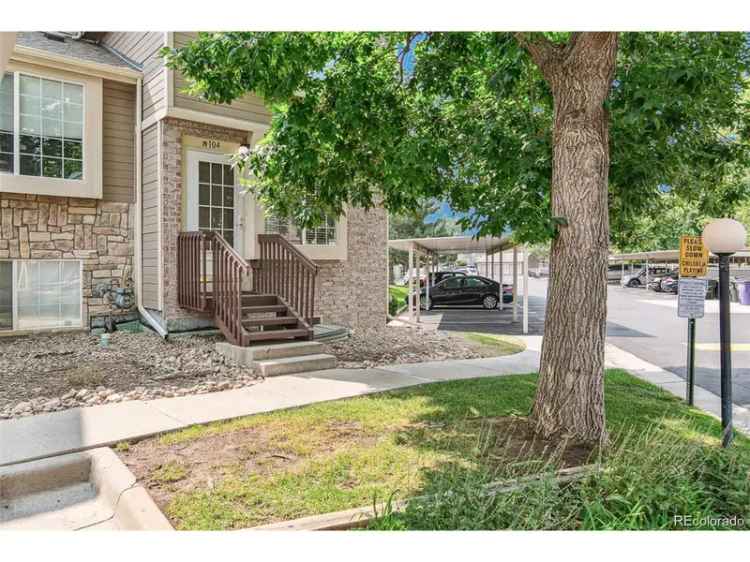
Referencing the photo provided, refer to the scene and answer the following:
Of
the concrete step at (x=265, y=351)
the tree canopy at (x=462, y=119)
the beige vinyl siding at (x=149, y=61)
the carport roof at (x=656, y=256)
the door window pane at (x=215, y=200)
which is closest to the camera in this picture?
the tree canopy at (x=462, y=119)

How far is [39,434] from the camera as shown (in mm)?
3588

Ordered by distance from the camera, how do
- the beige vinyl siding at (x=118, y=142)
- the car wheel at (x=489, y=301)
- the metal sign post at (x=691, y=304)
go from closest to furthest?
the metal sign post at (x=691, y=304)
the beige vinyl siding at (x=118, y=142)
the car wheel at (x=489, y=301)

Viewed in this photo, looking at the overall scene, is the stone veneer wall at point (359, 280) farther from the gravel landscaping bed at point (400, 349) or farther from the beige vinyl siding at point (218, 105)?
the beige vinyl siding at point (218, 105)

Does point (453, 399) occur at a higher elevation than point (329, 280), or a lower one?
lower

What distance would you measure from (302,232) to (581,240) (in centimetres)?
546

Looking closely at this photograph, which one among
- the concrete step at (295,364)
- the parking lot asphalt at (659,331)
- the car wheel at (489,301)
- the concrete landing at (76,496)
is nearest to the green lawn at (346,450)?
the concrete landing at (76,496)

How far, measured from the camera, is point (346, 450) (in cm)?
337

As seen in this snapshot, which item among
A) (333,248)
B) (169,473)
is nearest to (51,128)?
(333,248)

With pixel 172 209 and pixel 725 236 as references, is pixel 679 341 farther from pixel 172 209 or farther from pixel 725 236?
pixel 172 209

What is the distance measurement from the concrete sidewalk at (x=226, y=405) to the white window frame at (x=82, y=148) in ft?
12.3

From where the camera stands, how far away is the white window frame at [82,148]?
654 cm
